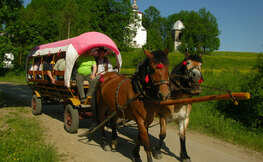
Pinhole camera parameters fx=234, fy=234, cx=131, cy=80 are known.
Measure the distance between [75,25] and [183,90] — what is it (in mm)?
24087

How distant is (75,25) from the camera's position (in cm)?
2689

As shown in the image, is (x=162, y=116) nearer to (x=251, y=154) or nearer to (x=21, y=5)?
(x=251, y=154)

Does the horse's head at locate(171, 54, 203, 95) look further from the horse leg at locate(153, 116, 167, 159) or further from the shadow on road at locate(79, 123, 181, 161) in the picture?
the shadow on road at locate(79, 123, 181, 161)

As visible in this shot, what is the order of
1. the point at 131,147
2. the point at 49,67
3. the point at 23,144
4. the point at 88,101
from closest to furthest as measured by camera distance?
1. the point at 23,144
2. the point at 131,147
3. the point at 88,101
4. the point at 49,67

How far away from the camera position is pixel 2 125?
679cm

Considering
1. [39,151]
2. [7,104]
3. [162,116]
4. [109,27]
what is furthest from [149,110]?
[109,27]

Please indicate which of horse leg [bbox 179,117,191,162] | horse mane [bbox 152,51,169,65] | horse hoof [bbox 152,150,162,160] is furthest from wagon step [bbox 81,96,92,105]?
horse mane [bbox 152,51,169,65]

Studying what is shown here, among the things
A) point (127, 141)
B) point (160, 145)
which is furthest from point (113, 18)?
point (160, 145)

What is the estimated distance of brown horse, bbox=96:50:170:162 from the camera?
149 inches

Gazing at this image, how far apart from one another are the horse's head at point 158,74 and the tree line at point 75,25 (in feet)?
13.4

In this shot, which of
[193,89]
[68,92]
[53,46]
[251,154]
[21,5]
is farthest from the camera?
[21,5]

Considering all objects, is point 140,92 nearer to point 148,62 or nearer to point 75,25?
point 148,62

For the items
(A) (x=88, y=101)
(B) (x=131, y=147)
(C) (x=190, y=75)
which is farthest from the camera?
(A) (x=88, y=101)

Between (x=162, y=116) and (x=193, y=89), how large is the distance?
94 cm
